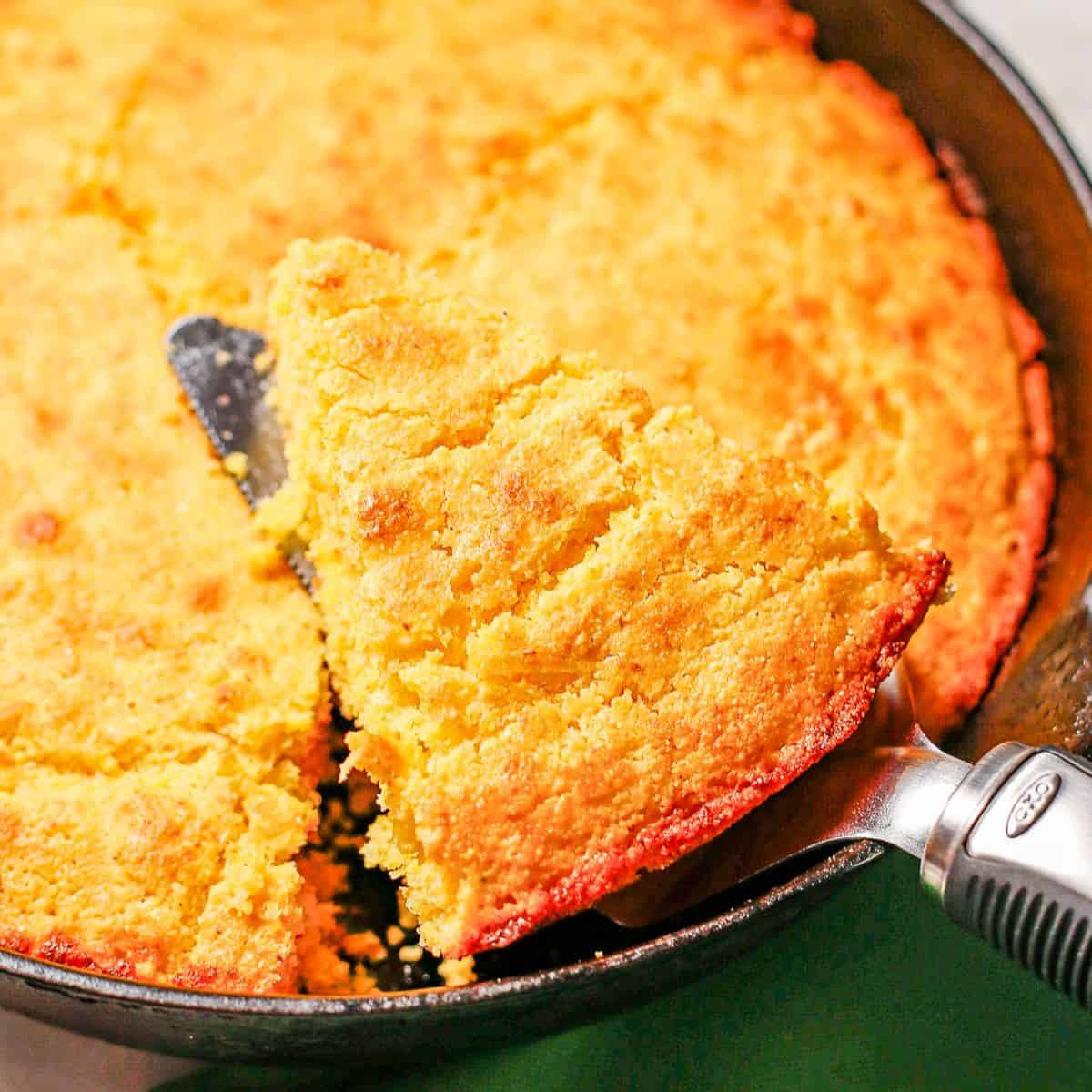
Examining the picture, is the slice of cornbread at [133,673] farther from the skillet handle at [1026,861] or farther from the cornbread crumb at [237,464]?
the skillet handle at [1026,861]

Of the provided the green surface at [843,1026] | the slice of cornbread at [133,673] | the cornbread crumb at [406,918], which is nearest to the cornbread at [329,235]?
the slice of cornbread at [133,673]

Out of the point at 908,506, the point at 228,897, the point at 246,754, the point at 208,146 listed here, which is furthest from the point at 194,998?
the point at 208,146

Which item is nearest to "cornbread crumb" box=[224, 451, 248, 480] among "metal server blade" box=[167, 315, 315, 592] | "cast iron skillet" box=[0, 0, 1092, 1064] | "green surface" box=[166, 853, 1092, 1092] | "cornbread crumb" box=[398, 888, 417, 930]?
"metal server blade" box=[167, 315, 315, 592]

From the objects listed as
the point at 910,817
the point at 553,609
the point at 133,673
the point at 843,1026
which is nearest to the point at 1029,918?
the point at 910,817

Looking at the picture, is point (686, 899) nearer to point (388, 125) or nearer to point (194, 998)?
point (194, 998)

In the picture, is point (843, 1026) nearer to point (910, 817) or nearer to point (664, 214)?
point (910, 817)
